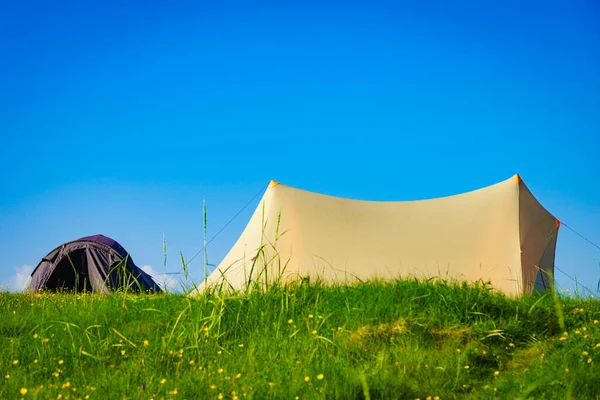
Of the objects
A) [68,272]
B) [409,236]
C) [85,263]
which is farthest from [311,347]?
[68,272]

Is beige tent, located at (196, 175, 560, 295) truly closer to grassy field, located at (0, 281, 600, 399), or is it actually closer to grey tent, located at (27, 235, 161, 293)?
grassy field, located at (0, 281, 600, 399)

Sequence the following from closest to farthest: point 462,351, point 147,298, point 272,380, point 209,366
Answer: point 272,380 < point 209,366 < point 462,351 < point 147,298

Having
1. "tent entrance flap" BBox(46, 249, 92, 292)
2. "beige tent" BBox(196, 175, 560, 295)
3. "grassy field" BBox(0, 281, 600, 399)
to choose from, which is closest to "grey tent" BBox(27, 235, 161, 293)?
"tent entrance flap" BBox(46, 249, 92, 292)

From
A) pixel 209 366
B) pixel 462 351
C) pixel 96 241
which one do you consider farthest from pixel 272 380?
pixel 96 241

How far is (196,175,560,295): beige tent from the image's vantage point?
9500mm

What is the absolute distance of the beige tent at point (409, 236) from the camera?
9500 millimetres

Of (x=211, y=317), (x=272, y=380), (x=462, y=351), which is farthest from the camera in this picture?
(x=211, y=317)

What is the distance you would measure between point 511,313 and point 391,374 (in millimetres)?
2448

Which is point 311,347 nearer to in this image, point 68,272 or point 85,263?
point 85,263

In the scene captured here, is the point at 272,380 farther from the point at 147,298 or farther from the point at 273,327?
the point at 147,298

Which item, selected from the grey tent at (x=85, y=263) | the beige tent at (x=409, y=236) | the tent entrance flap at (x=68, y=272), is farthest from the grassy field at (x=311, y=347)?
the tent entrance flap at (x=68, y=272)

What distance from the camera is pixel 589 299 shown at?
755cm

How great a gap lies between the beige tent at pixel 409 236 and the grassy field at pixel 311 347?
2.52 m

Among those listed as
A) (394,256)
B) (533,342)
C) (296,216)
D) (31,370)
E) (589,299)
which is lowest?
(31,370)
